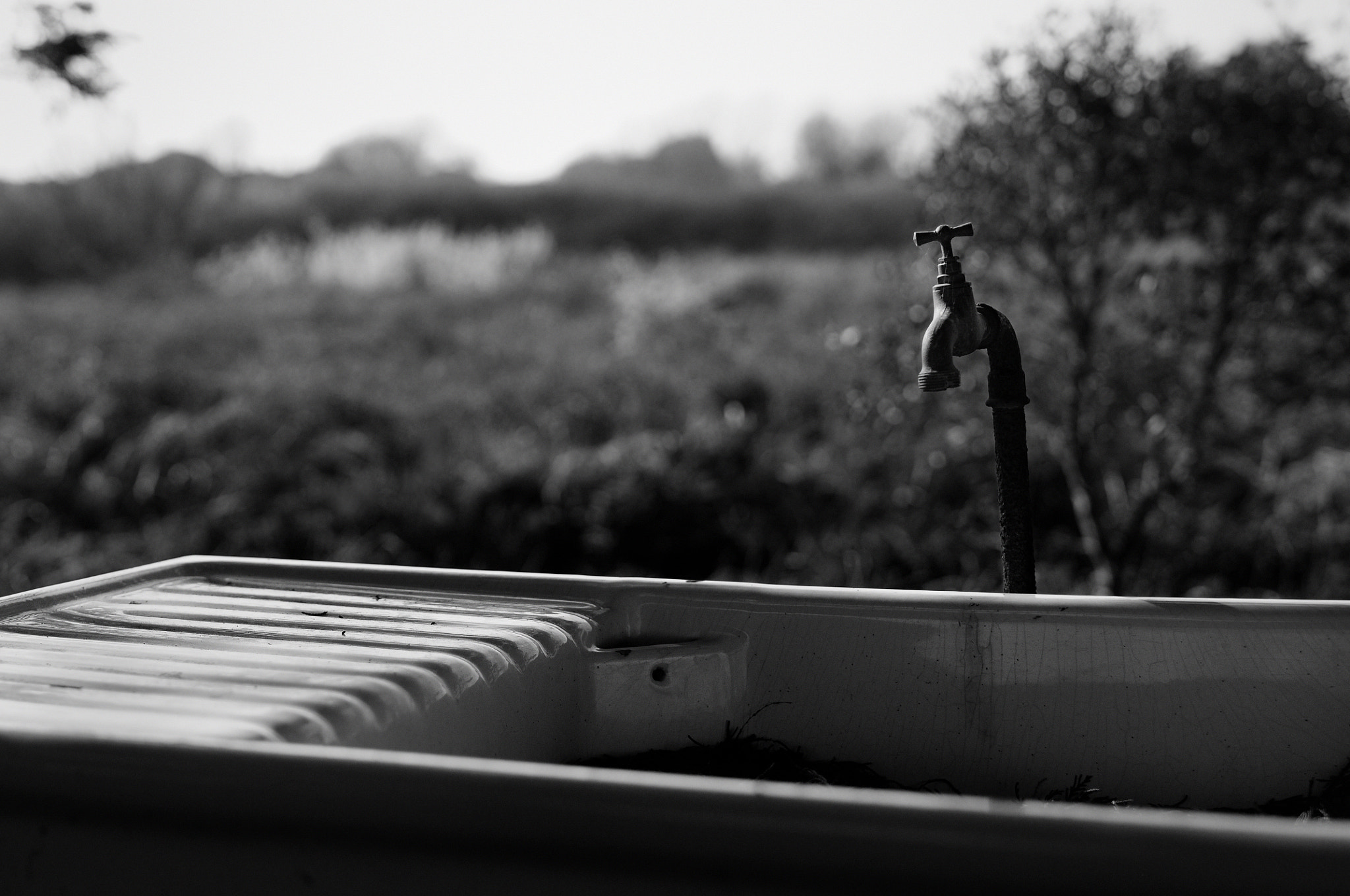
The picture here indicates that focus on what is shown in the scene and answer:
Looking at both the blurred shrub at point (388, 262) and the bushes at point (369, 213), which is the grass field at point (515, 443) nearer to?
the blurred shrub at point (388, 262)

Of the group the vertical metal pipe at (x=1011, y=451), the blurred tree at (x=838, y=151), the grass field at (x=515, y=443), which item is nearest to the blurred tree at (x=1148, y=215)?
the grass field at (x=515, y=443)

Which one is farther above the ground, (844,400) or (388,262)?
(388,262)

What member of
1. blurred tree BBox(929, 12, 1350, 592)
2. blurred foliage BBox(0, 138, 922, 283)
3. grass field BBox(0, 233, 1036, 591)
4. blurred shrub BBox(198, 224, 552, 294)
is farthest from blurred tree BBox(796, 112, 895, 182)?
blurred tree BBox(929, 12, 1350, 592)

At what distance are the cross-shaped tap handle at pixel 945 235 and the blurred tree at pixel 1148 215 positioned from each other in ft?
7.49

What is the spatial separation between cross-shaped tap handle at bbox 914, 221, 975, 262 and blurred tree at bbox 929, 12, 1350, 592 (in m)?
2.28

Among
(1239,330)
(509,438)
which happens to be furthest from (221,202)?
(1239,330)

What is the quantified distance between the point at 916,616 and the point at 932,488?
3458 millimetres

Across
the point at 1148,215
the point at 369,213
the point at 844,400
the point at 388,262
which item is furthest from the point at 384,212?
the point at 1148,215

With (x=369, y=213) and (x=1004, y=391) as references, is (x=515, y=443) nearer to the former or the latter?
(x=1004, y=391)

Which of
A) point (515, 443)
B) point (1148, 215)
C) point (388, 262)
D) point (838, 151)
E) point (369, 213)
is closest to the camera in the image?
point (1148, 215)

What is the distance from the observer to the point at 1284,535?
16.2 ft

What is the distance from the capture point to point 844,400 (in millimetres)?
5129

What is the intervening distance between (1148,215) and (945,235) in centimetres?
261

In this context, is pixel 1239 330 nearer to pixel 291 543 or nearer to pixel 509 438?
pixel 509 438
